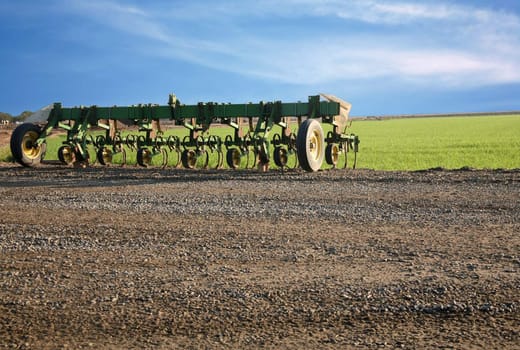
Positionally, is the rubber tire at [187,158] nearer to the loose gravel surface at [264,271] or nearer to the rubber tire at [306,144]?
the rubber tire at [306,144]

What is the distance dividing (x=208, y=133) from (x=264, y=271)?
1135 cm

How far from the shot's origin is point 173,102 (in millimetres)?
15438

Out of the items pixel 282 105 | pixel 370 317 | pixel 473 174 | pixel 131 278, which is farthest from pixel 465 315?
pixel 282 105

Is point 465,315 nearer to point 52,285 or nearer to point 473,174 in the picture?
point 52,285

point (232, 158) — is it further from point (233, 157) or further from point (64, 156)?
point (64, 156)

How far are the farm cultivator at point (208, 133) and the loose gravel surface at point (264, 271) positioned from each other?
16.4 feet

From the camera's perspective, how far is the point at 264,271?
4555mm

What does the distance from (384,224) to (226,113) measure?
910 cm

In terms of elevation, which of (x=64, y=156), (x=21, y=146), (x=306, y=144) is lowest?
(x=64, y=156)

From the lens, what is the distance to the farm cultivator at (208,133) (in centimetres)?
1364

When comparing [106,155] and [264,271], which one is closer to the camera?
[264,271]

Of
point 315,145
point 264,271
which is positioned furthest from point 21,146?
point 264,271

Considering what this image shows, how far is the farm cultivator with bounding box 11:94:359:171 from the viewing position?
13.6 m

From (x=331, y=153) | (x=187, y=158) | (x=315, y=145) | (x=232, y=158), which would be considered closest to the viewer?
(x=315, y=145)
